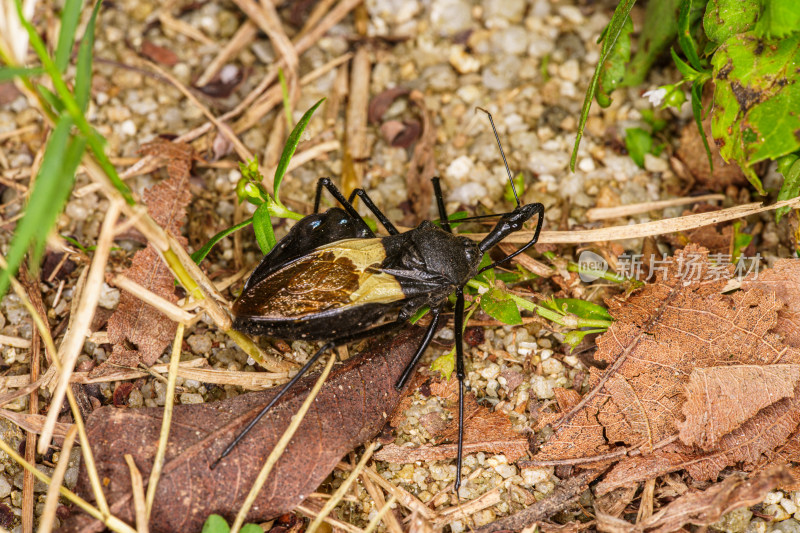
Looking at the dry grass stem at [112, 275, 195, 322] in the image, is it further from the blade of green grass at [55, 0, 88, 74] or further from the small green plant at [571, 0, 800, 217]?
the small green plant at [571, 0, 800, 217]

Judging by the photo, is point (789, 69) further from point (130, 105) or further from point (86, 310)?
point (130, 105)

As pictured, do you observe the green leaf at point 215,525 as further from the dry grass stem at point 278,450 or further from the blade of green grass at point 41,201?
the blade of green grass at point 41,201

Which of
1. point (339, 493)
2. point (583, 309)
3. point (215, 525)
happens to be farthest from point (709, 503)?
point (215, 525)

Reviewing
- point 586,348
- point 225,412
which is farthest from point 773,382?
point 225,412

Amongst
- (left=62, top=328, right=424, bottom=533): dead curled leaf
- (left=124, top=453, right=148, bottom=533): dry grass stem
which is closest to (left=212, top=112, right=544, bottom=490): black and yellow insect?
(left=62, top=328, right=424, bottom=533): dead curled leaf

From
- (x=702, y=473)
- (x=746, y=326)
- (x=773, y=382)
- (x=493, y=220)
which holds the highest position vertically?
(x=493, y=220)

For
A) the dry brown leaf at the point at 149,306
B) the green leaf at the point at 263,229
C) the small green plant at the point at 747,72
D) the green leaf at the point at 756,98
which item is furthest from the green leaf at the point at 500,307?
the dry brown leaf at the point at 149,306
